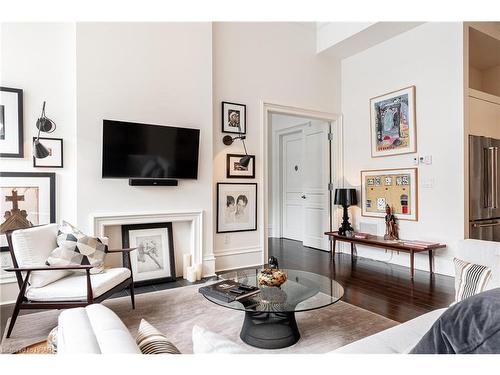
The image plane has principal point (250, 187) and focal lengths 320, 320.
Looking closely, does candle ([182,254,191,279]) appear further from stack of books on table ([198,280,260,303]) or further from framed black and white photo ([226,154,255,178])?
stack of books on table ([198,280,260,303])

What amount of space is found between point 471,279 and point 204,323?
190 cm

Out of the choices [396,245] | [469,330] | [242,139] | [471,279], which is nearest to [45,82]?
[242,139]

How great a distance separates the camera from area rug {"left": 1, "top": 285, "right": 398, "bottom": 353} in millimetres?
2273

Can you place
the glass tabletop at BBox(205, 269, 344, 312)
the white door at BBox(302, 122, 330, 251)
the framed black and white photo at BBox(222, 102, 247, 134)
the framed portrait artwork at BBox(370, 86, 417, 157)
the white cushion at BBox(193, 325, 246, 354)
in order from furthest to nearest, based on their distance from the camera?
the white door at BBox(302, 122, 330, 251), the framed portrait artwork at BBox(370, 86, 417, 157), the framed black and white photo at BBox(222, 102, 247, 134), the glass tabletop at BBox(205, 269, 344, 312), the white cushion at BBox(193, 325, 246, 354)

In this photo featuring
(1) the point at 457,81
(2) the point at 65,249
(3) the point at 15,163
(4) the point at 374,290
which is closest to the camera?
(2) the point at 65,249

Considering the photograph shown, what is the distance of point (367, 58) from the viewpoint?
202 inches

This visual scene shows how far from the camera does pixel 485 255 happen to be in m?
2.03

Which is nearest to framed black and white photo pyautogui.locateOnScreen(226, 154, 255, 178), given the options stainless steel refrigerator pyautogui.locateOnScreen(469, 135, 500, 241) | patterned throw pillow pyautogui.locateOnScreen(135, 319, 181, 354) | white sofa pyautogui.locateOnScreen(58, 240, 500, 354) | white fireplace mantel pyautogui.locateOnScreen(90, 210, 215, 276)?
white fireplace mantel pyautogui.locateOnScreen(90, 210, 215, 276)

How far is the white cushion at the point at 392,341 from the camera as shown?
46.6 inches

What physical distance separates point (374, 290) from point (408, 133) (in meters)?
2.33

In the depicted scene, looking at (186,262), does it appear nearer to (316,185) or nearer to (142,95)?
(142,95)

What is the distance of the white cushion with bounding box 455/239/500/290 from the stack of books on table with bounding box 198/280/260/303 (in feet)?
4.69

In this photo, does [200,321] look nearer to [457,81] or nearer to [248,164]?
[248,164]
